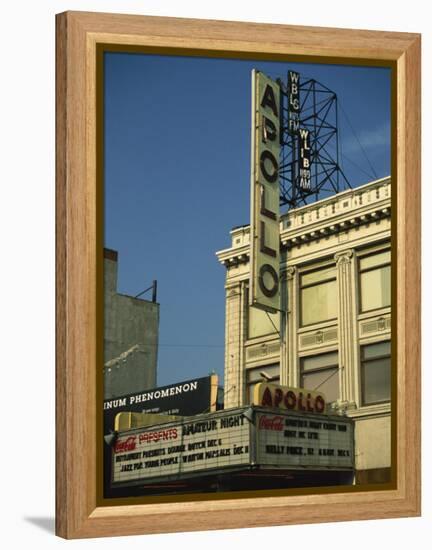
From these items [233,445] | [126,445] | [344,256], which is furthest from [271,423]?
[344,256]

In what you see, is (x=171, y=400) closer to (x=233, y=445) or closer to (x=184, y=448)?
(x=184, y=448)

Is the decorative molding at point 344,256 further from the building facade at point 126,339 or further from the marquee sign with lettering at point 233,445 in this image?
the building facade at point 126,339

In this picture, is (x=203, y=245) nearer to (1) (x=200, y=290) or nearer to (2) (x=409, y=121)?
(1) (x=200, y=290)

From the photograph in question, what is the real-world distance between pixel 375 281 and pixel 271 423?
1776 millimetres

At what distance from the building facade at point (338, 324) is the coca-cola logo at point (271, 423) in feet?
0.76

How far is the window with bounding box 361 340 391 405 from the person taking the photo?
46.3 ft

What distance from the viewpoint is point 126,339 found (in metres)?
12.8

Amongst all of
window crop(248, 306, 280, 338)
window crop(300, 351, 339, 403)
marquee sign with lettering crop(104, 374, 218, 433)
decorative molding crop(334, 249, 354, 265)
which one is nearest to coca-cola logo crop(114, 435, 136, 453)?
marquee sign with lettering crop(104, 374, 218, 433)

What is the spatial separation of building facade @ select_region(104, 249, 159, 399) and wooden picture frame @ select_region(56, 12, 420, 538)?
0.17 metres

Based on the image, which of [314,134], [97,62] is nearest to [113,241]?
[97,62]

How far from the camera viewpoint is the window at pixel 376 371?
14102 mm

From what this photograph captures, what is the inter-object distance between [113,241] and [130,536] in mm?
2563

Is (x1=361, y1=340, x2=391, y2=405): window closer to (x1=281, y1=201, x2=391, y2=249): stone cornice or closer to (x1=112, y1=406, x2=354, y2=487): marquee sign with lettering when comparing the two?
(x1=112, y1=406, x2=354, y2=487): marquee sign with lettering

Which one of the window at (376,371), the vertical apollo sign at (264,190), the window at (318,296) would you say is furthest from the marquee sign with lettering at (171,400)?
the window at (376,371)
